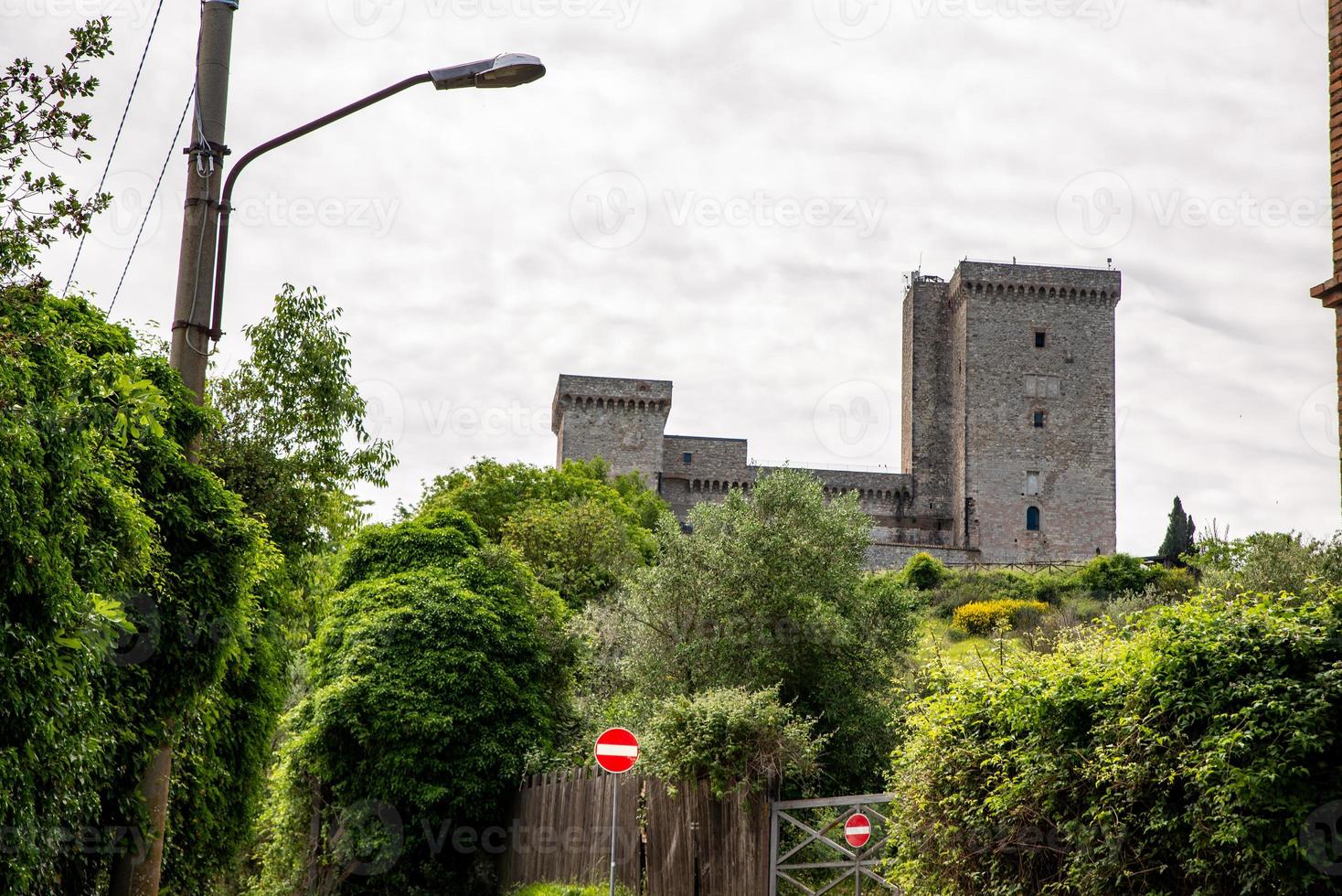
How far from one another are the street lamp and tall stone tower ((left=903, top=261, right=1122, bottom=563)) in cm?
7501

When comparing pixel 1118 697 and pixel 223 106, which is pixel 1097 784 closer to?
pixel 1118 697

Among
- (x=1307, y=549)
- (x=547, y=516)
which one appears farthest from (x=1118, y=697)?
(x=547, y=516)

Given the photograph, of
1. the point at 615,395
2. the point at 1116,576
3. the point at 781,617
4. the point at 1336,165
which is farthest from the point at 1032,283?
the point at 1336,165

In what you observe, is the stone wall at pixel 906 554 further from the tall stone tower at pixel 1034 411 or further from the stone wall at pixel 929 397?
Result: the stone wall at pixel 929 397

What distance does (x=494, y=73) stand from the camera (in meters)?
8.41

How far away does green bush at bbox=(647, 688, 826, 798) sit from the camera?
17.1 meters

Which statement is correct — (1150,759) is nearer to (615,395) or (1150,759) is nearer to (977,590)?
(977,590)

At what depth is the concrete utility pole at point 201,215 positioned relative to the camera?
8047 mm

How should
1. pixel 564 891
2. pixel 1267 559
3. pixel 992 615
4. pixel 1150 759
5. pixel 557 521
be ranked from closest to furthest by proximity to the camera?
1. pixel 1150 759
2. pixel 564 891
3. pixel 1267 559
4. pixel 557 521
5. pixel 992 615

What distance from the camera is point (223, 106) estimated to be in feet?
26.7

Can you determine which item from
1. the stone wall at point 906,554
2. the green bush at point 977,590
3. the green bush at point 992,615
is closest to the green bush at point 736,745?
the green bush at point 992,615

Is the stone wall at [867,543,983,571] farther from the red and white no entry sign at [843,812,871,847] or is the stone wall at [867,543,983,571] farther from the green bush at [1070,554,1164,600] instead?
the red and white no entry sign at [843,812,871,847]

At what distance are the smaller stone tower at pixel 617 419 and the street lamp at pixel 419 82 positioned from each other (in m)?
73.6

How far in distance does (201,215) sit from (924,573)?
54619 mm
